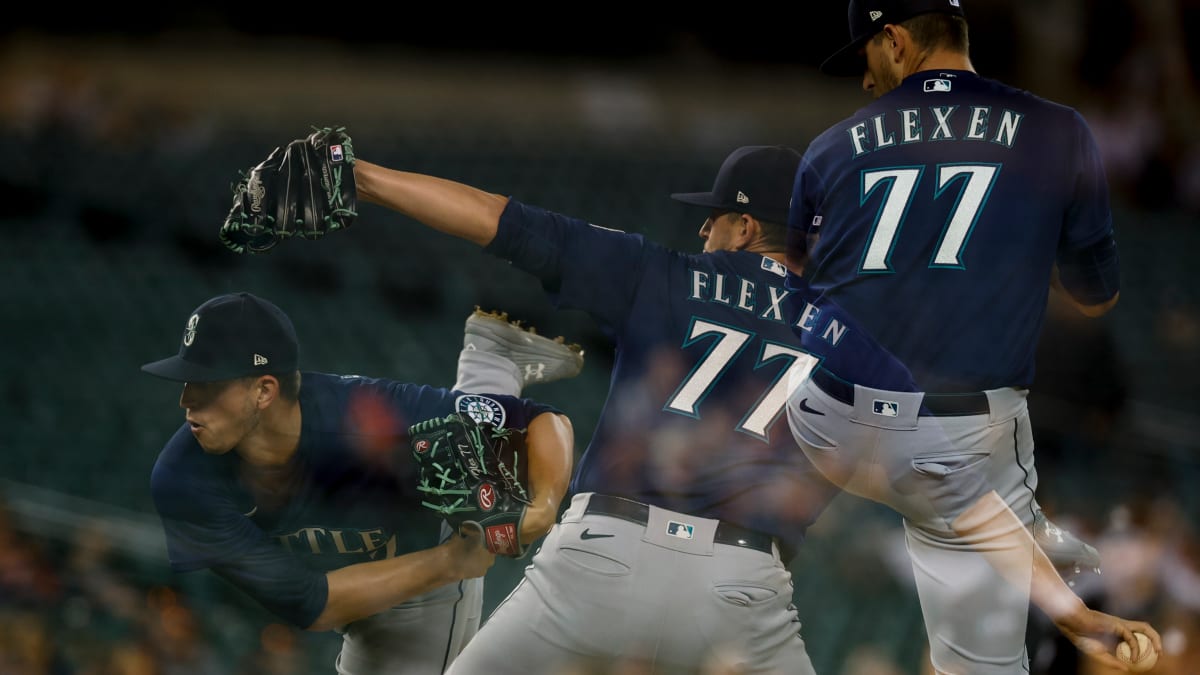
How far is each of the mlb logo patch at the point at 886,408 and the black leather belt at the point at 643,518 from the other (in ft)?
0.95

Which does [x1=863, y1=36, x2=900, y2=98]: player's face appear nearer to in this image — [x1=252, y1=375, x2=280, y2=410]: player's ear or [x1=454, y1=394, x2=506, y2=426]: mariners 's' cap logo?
[x1=454, y1=394, x2=506, y2=426]: mariners 's' cap logo

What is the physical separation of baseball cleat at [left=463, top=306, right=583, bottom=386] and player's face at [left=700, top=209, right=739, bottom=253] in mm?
316

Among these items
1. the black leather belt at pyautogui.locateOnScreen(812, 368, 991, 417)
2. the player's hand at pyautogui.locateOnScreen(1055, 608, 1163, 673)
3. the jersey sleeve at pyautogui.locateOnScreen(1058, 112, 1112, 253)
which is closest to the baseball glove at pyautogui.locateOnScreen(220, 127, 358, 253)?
the black leather belt at pyautogui.locateOnScreen(812, 368, 991, 417)

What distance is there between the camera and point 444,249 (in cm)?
262

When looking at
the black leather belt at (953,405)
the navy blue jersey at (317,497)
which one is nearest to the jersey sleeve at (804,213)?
the black leather belt at (953,405)

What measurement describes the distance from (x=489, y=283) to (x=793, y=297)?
1064 mm

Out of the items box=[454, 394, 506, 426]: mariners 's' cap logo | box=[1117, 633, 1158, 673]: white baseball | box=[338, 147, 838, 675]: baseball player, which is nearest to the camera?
box=[1117, 633, 1158, 673]: white baseball

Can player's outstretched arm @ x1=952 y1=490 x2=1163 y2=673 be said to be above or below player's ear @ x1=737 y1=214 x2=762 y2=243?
below

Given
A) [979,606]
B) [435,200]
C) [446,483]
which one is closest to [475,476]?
[446,483]

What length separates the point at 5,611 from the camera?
2.40m

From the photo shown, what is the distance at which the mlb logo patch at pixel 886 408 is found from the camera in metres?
1.22

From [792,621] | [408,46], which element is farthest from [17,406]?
[792,621]

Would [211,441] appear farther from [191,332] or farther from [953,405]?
[953,405]

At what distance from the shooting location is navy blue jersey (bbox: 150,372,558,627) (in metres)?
1.51
